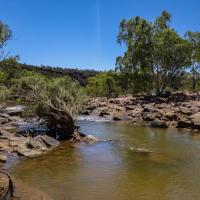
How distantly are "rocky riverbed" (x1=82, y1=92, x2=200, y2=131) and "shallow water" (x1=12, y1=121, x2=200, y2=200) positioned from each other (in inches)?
456

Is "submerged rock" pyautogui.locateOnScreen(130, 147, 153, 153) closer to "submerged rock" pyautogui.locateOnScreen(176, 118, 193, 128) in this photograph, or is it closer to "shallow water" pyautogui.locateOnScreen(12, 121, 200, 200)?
"shallow water" pyautogui.locateOnScreen(12, 121, 200, 200)

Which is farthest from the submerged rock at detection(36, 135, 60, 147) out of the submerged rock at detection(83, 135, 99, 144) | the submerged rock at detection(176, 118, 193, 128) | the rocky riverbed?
the submerged rock at detection(176, 118, 193, 128)

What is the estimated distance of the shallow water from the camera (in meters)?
14.8

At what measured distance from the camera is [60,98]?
2973 centimetres

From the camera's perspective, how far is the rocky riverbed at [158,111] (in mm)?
39250

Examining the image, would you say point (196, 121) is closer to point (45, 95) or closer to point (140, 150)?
point (140, 150)

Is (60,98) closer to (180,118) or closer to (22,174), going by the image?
(22,174)

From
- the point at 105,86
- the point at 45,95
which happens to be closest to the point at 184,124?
the point at 45,95

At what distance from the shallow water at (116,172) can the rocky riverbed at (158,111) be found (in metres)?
11.6

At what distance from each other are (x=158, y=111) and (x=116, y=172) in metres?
30.1

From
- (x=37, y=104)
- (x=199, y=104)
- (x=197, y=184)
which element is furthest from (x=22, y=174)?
(x=199, y=104)

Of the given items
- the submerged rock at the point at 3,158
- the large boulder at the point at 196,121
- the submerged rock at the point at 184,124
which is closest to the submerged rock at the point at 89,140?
the submerged rock at the point at 3,158

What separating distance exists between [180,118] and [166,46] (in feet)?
79.4

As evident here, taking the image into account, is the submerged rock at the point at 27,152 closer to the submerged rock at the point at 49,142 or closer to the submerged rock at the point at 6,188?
the submerged rock at the point at 49,142
